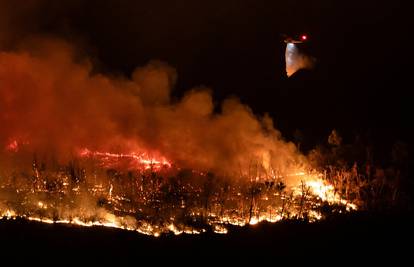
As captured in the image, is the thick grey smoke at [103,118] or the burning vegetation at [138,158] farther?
the thick grey smoke at [103,118]

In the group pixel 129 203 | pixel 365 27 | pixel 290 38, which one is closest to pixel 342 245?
pixel 129 203

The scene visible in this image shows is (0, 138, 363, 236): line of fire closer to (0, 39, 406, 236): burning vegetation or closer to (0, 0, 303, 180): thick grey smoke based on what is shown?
(0, 39, 406, 236): burning vegetation

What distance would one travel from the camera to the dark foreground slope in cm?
627

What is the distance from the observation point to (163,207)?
7.64 meters

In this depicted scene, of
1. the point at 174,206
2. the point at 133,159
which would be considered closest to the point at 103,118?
the point at 133,159

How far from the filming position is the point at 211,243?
6.68 metres

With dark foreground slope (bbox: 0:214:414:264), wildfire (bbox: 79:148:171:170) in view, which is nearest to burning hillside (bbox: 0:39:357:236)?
wildfire (bbox: 79:148:171:170)

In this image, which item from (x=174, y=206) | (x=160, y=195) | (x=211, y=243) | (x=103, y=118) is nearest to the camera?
(x=211, y=243)

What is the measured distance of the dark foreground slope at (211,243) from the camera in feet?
20.6

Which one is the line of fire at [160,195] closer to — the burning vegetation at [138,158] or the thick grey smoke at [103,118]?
the burning vegetation at [138,158]

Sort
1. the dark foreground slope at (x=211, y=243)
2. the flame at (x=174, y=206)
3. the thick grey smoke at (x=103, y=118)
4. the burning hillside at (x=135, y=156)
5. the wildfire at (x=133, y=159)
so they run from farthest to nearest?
the thick grey smoke at (x=103, y=118), the wildfire at (x=133, y=159), the burning hillside at (x=135, y=156), the flame at (x=174, y=206), the dark foreground slope at (x=211, y=243)

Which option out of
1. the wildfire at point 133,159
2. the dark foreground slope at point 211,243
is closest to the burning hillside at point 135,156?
the wildfire at point 133,159

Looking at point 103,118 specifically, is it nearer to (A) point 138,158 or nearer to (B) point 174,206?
(A) point 138,158

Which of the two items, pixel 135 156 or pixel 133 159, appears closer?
pixel 133 159
